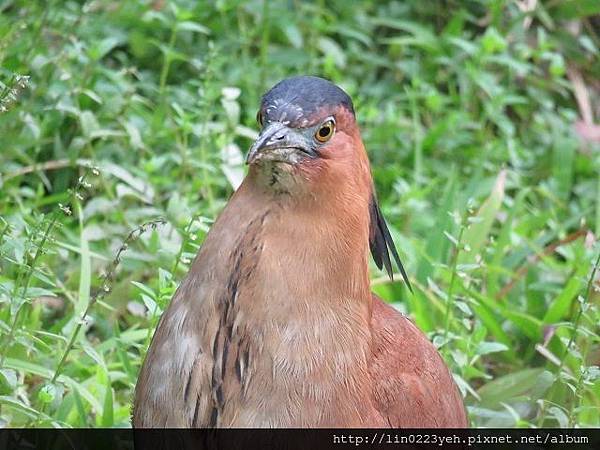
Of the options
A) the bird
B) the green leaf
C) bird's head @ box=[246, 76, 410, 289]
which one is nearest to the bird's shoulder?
the bird

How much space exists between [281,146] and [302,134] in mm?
89

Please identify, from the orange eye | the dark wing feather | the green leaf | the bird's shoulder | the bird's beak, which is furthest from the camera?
the green leaf

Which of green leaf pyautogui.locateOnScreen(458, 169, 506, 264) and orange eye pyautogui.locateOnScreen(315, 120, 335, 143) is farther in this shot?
green leaf pyautogui.locateOnScreen(458, 169, 506, 264)

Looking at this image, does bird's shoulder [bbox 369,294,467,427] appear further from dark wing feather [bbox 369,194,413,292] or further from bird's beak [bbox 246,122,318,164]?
bird's beak [bbox 246,122,318,164]

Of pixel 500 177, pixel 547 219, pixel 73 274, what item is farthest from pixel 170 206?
pixel 547 219

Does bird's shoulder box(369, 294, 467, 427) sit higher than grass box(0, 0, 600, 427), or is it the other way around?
bird's shoulder box(369, 294, 467, 427)

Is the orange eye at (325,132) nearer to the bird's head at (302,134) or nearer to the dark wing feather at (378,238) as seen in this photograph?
the bird's head at (302,134)

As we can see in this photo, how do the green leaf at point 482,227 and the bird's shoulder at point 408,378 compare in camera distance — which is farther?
the green leaf at point 482,227

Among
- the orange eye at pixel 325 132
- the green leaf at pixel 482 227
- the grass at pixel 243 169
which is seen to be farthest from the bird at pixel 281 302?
the green leaf at pixel 482 227

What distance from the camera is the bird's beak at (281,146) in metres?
2.73

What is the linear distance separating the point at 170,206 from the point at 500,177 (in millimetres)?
1388

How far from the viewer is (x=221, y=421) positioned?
9.14 feet

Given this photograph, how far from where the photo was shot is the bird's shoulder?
9.89ft

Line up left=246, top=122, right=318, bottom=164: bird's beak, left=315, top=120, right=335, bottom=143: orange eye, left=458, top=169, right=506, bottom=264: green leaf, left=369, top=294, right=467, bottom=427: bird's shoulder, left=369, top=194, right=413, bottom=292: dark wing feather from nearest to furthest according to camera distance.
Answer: left=246, top=122, right=318, bottom=164: bird's beak → left=315, top=120, right=335, bottom=143: orange eye → left=369, top=294, right=467, bottom=427: bird's shoulder → left=369, top=194, right=413, bottom=292: dark wing feather → left=458, top=169, right=506, bottom=264: green leaf
